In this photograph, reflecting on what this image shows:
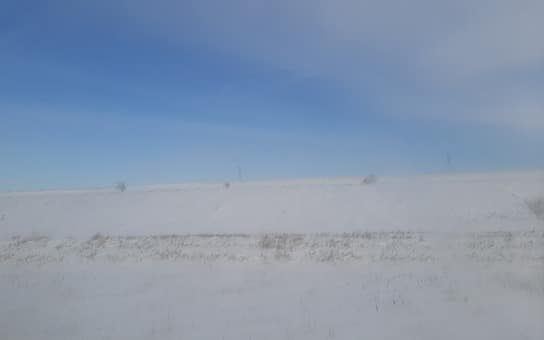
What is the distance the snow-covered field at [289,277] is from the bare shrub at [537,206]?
0.10 meters

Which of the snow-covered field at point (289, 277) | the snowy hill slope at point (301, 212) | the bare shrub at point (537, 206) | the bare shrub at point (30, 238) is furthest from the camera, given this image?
the snowy hill slope at point (301, 212)

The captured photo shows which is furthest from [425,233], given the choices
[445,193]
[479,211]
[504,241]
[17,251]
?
[17,251]

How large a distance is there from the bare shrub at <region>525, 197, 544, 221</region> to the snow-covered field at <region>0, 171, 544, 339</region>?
101mm

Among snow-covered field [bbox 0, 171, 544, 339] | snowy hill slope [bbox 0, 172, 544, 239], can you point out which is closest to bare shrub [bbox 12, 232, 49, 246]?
snow-covered field [bbox 0, 171, 544, 339]

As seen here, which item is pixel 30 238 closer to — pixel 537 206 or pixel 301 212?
pixel 301 212

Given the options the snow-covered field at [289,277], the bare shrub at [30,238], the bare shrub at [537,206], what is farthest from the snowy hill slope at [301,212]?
the bare shrub at [30,238]

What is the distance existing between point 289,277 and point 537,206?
11.7m

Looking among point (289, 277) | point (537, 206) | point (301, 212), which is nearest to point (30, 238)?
point (289, 277)

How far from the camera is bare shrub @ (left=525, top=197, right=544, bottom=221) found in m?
13.4

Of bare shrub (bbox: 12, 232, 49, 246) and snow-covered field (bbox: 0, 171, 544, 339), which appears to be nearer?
snow-covered field (bbox: 0, 171, 544, 339)

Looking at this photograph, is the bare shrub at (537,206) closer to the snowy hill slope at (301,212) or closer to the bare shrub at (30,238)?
the snowy hill slope at (301,212)

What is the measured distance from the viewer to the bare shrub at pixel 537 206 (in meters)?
13.4

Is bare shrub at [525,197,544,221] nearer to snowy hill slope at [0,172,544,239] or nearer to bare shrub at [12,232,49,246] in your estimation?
snowy hill slope at [0,172,544,239]

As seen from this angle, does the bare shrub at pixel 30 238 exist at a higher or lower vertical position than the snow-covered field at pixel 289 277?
higher
